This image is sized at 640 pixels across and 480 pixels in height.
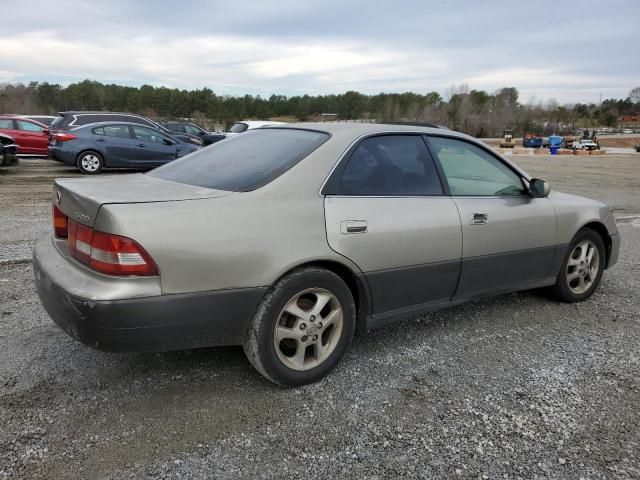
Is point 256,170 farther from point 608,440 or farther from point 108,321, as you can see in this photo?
point 608,440

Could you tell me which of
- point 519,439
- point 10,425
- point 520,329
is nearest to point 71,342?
point 10,425

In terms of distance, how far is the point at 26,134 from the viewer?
1577 centimetres

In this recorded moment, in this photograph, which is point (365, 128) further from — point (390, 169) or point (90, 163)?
point (90, 163)

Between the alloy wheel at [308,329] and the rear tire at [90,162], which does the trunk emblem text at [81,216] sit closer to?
the alloy wheel at [308,329]

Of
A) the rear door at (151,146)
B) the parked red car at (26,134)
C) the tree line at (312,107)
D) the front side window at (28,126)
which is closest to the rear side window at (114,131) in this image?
the rear door at (151,146)

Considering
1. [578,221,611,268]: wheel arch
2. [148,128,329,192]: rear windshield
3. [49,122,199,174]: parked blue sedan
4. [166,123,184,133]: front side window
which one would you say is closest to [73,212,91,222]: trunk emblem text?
[148,128,329,192]: rear windshield

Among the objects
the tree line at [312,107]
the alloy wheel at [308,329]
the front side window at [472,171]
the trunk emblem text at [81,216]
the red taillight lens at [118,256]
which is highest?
the tree line at [312,107]

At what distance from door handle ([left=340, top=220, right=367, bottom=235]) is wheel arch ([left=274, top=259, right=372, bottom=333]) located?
0.19 metres

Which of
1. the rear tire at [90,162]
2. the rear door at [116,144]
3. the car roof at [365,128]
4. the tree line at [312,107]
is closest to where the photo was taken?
the car roof at [365,128]

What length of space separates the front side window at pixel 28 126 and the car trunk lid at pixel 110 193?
15109 millimetres

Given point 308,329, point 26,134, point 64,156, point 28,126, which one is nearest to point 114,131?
point 64,156

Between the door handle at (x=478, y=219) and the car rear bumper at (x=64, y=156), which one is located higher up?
the door handle at (x=478, y=219)

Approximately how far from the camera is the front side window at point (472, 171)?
3570mm

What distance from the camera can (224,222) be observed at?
257 centimetres
